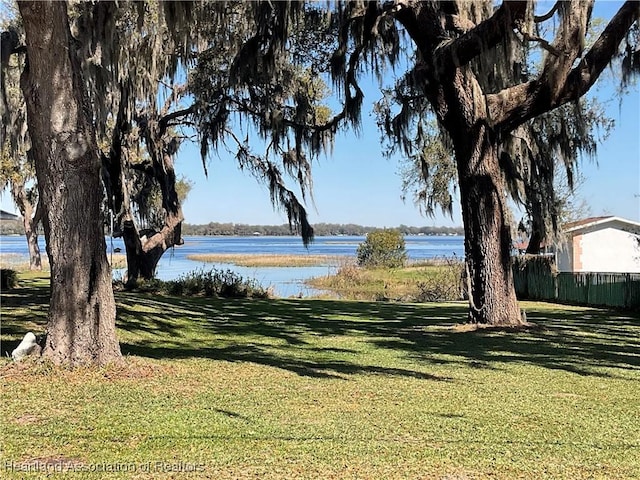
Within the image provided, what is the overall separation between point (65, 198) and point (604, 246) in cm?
2276

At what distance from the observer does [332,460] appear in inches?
131

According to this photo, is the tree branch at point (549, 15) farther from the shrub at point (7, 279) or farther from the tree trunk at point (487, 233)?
the shrub at point (7, 279)

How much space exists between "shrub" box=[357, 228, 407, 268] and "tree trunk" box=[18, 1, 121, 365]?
2566 cm

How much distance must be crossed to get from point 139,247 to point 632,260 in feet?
60.3

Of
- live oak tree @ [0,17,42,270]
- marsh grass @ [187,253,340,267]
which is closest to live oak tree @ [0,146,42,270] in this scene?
live oak tree @ [0,17,42,270]

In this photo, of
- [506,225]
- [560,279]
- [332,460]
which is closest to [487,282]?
[506,225]

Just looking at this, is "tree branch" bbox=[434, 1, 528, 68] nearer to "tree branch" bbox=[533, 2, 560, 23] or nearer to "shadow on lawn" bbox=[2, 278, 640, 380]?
"tree branch" bbox=[533, 2, 560, 23]

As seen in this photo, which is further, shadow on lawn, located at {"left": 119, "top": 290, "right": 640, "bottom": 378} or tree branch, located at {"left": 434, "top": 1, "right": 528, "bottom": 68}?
tree branch, located at {"left": 434, "top": 1, "right": 528, "bottom": 68}

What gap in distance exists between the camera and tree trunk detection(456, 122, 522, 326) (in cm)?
931

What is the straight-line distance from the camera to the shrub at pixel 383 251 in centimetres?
3102

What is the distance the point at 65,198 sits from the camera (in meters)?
5.38

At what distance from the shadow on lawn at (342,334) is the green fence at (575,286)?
186cm

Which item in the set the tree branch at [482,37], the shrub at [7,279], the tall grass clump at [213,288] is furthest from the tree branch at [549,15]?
the shrub at [7,279]

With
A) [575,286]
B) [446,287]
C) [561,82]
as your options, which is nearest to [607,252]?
[446,287]
